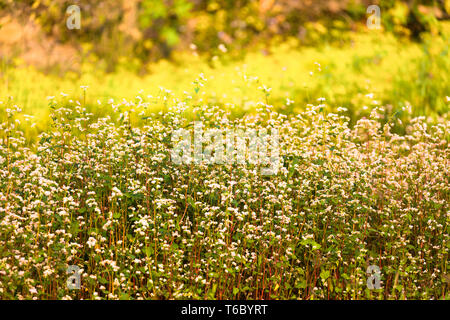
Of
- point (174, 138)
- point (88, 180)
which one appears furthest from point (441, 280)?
point (88, 180)

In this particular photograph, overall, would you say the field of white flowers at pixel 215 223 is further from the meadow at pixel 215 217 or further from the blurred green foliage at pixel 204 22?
the blurred green foliage at pixel 204 22

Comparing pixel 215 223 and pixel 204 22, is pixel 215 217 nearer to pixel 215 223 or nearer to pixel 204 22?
pixel 215 223

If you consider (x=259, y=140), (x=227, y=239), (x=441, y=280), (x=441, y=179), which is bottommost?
(x=441, y=280)

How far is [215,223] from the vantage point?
3.40 meters

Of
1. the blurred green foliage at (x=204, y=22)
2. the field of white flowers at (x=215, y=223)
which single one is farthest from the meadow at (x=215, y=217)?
the blurred green foliage at (x=204, y=22)

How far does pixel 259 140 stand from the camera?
4.02m

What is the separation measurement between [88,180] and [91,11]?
4.88m

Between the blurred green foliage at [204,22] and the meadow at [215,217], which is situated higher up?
the blurred green foliage at [204,22]

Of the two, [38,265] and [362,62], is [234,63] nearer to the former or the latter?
[362,62]

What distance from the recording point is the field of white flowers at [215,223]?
3.22 m

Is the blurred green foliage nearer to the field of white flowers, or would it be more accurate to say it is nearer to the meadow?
the meadow

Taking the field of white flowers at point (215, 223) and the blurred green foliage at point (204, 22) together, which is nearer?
the field of white flowers at point (215, 223)

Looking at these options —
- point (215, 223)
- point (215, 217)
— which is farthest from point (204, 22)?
point (215, 223)

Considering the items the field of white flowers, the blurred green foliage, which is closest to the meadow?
the field of white flowers
